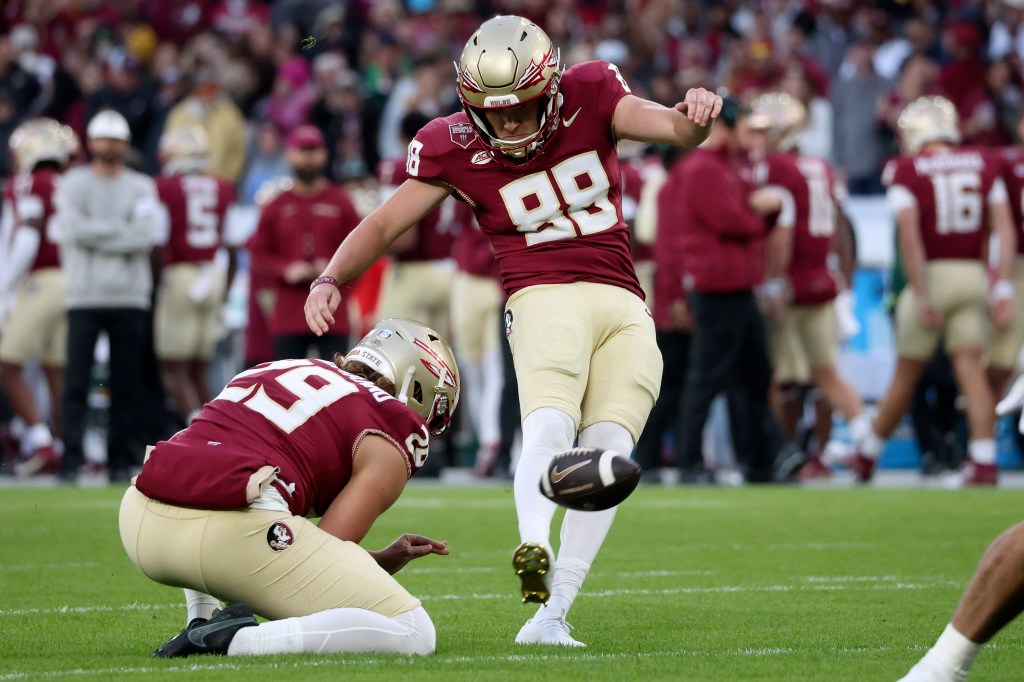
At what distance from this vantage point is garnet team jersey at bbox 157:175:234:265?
12641 mm

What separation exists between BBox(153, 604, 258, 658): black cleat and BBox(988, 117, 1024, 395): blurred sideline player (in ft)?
27.0

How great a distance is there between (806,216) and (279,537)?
25.9 feet

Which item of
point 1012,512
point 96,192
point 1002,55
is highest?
point 1002,55

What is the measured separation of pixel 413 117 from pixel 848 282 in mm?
3355

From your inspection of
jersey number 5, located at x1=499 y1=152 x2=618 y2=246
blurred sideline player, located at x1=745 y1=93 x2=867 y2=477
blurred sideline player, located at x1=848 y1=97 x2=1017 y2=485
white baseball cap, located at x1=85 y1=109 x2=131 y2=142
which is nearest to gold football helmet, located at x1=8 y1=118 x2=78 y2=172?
white baseball cap, located at x1=85 y1=109 x2=131 y2=142

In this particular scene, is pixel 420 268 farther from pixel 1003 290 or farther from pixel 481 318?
pixel 1003 290

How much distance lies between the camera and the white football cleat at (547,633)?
15.9ft

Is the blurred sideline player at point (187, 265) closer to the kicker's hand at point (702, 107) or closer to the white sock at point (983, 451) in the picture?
the white sock at point (983, 451)

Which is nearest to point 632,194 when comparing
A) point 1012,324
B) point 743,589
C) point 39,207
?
point 1012,324

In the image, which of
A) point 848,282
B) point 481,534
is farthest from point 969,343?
point 481,534

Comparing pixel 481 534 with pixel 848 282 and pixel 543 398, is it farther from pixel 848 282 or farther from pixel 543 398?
pixel 848 282

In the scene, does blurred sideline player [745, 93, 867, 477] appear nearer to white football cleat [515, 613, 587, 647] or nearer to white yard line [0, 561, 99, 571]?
white yard line [0, 561, 99, 571]

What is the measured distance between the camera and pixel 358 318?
14.9 m

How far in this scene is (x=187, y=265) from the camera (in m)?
12.9
